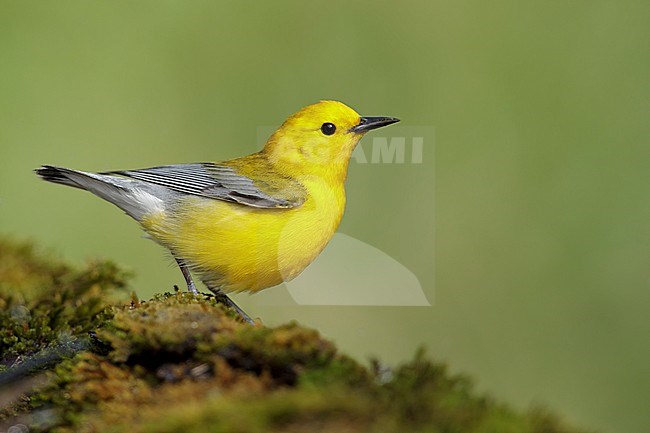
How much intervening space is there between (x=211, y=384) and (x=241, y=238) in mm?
2636

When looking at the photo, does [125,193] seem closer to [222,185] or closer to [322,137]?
[222,185]

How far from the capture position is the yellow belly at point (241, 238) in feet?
16.0

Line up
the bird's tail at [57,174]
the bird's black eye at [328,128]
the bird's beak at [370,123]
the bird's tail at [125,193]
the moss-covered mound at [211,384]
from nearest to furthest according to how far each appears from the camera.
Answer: the moss-covered mound at [211,384]
the bird's tail at [57,174]
the bird's tail at [125,193]
the bird's beak at [370,123]
the bird's black eye at [328,128]

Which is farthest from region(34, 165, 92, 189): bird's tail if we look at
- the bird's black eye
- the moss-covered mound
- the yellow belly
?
the bird's black eye

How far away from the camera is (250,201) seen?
5.14 meters

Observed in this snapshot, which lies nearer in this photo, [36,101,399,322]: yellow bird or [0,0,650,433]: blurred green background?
[36,101,399,322]: yellow bird

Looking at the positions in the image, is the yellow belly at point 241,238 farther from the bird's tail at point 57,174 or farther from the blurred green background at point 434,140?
the blurred green background at point 434,140

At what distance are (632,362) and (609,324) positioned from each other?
17.0 inches

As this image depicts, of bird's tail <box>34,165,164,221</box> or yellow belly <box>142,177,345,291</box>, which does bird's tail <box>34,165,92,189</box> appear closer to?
bird's tail <box>34,165,164,221</box>

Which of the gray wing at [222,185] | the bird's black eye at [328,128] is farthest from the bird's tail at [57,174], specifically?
the bird's black eye at [328,128]

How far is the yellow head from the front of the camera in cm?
566

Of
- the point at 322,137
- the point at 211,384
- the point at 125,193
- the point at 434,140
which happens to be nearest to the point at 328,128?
the point at 322,137

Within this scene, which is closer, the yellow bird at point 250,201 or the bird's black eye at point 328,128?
the yellow bird at point 250,201

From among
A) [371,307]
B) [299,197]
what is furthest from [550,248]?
[299,197]
